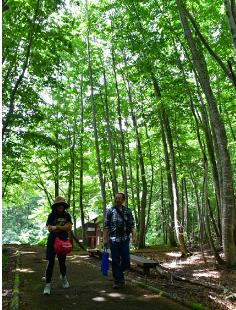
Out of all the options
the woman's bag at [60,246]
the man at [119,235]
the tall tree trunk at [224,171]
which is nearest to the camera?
the woman's bag at [60,246]

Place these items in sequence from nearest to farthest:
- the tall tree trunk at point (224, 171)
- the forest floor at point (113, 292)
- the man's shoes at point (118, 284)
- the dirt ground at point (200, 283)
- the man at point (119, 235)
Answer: the forest floor at point (113, 292) < the dirt ground at point (200, 283) < the man's shoes at point (118, 284) < the man at point (119, 235) < the tall tree trunk at point (224, 171)

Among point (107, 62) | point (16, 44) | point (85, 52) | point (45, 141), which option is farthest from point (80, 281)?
point (85, 52)

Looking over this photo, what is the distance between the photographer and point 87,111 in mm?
19984

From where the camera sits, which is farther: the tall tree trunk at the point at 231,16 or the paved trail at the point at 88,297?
the tall tree trunk at the point at 231,16

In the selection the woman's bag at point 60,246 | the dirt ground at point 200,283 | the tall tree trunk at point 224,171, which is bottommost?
the dirt ground at point 200,283

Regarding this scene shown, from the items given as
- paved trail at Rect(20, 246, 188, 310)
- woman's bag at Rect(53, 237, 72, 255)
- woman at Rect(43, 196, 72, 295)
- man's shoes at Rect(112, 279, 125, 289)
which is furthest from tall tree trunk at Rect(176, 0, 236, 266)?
woman's bag at Rect(53, 237, 72, 255)

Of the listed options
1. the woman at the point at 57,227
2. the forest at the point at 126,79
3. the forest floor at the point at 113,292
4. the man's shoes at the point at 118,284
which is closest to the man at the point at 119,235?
the man's shoes at the point at 118,284

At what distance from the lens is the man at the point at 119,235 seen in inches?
253

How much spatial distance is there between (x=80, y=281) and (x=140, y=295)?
1911 millimetres

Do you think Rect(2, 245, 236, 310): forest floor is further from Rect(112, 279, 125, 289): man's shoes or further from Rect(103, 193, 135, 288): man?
Rect(103, 193, 135, 288): man

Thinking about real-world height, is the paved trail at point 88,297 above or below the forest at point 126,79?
below

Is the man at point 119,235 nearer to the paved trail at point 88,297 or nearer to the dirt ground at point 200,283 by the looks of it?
the paved trail at point 88,297

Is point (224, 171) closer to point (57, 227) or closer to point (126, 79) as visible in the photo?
point (57, 227)

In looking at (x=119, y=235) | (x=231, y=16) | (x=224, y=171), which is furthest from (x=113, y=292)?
(x=231, y=16)
